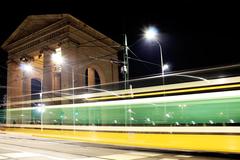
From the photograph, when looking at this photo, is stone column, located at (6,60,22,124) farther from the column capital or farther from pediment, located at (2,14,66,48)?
the column capital

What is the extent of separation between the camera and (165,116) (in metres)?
11.6

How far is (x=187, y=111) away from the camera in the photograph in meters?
10.7

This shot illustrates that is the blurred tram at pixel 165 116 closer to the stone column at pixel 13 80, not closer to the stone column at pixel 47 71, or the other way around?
the stone column at pixel 47 71

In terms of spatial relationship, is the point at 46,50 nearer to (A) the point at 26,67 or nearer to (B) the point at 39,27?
(B) the point at 39,27

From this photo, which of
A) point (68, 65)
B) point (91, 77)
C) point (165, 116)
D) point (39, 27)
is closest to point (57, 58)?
point (68, 65)

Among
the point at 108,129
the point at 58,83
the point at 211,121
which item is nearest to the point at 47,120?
the point at 108,129

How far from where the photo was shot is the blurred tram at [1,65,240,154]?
32.5 feet

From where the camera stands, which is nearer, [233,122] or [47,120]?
[233,122]

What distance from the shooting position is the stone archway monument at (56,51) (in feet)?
113

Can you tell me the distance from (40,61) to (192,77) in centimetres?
3557

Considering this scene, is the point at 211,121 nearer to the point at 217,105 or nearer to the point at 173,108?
the point at 217,105

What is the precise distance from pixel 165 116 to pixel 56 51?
27630 millimetres

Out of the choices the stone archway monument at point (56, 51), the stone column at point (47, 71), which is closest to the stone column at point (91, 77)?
the stone archway monument at point (56, 51)

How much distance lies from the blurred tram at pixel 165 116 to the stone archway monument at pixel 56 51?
15.4 m
